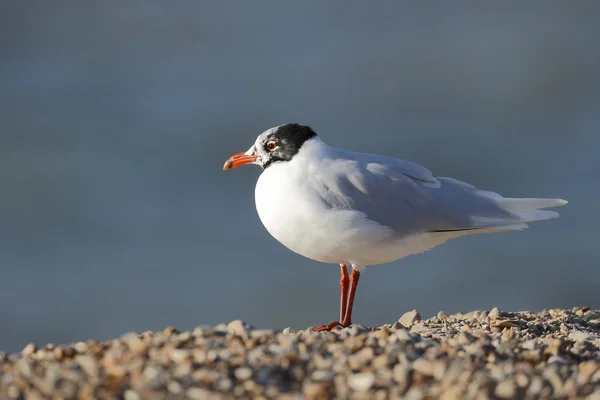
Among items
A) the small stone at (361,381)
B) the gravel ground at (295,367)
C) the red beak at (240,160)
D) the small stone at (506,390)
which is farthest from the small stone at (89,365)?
the red beak at (240,160)

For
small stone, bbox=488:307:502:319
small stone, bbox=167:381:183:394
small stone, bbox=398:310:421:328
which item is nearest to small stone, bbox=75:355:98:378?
small stone, bbox=167:381:183:394

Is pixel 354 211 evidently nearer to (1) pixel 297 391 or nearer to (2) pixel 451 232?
(2) pixel 451 232

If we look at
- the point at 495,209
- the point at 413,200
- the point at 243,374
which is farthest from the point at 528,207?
the point at 243,374

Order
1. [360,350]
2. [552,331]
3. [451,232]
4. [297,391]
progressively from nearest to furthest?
[297,391] → [360,350] → [552,331] → [451,232]

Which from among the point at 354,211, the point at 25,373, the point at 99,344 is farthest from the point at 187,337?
the point at 354,211

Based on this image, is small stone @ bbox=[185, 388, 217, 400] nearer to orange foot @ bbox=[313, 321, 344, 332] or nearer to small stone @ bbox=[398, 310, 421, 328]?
orange foot @ bbox=[313, 321, 344, 332]

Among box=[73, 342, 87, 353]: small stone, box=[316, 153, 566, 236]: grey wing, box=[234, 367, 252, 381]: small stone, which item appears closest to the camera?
box=[234, 367, 252, 381]: small stone

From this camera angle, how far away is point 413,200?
23.7 ft

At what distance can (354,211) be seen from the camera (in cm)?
688

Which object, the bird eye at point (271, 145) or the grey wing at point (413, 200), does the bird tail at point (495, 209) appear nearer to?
the grey wing at point (413, 200)

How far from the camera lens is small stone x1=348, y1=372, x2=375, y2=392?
13.0 ft

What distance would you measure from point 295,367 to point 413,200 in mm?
3260

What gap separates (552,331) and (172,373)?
365 centimetres

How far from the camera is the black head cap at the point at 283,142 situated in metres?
7.27
